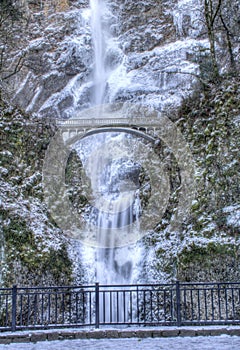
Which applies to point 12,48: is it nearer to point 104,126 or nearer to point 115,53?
point 115,53

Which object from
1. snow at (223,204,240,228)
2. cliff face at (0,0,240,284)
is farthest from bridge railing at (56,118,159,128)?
snow at (223,204,240,228)

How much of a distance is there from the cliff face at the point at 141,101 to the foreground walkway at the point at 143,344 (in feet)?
15.1

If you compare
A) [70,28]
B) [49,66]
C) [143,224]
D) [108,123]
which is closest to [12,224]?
[143,224]

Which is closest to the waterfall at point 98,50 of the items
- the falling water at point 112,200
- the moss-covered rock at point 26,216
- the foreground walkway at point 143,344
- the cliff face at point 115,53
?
the cliff face at point 115,53

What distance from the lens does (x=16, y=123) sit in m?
20.0

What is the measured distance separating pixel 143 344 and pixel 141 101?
20466mm

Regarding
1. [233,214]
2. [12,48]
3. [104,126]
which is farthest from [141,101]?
[233,214]

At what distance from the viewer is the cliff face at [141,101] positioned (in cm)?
1452

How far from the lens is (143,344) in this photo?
8.70 m

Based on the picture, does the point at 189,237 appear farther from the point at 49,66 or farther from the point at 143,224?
the point at 49,66

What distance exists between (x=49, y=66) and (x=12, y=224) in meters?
21.4

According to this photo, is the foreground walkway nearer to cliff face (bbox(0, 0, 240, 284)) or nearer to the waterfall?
cliff face (bbox(0, 0, 240, 284))

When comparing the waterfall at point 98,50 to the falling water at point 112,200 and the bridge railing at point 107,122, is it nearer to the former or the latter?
the bridge railing at point 107,122

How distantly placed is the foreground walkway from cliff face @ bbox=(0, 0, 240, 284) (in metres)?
4.59
